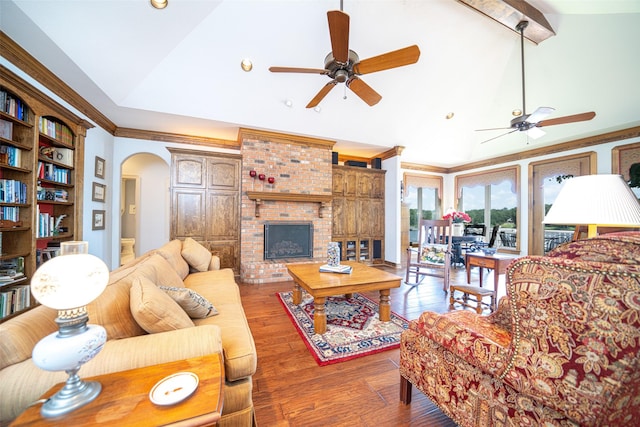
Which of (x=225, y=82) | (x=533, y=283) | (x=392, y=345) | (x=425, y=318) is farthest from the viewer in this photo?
(x=225, y=82)

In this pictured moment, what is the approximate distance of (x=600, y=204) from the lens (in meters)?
1.26

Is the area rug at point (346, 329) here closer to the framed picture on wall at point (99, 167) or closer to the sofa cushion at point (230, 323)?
the sofa cushion at point (230, 323)

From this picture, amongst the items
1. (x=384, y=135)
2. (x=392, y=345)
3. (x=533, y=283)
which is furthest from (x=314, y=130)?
(x=533, y=283)

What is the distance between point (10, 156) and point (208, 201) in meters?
2.32

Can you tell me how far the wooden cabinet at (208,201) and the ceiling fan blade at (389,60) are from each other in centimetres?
302

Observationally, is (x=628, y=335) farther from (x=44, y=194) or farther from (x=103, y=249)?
(x=103, y=249)

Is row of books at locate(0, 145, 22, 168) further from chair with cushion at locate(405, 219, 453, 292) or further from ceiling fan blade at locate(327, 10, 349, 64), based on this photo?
chair with cushion at locate(405, 219, 453, 292)

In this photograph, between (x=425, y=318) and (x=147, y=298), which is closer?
(x=147, y=298)

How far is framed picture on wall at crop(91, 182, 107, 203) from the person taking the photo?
136 inches

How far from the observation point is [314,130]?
4266 mm

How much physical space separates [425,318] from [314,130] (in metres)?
3.73

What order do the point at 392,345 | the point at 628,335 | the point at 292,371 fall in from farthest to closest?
1. the point at 392,345
2. the point at 292,371
3. the point at 628,335

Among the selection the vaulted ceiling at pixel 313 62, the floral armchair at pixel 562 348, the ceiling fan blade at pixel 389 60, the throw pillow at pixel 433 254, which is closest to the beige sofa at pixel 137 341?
the floral armchair at pixel 562 348

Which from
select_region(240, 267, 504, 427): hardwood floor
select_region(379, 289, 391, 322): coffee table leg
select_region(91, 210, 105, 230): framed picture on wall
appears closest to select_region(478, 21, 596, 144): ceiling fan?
select_region(379, 289, 391, 322): coffee table leg
